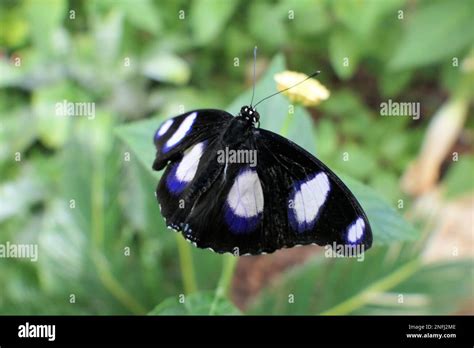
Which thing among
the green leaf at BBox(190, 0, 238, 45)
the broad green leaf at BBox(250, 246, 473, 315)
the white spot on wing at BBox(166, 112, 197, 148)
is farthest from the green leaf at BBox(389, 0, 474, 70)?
the white spot on wing at BBox(166, 112, 197, 148)

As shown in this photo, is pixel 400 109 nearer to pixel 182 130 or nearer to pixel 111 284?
pixel 111 284

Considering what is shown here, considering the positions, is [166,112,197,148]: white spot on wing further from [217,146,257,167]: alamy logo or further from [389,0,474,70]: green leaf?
[389,0,474,70]: green leaf

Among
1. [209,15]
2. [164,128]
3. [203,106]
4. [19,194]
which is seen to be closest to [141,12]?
[209,15]

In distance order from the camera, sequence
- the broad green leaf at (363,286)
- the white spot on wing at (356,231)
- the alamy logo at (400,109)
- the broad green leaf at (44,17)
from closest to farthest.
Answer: the white spot on wing at (356,231) → the broad green leaf at (363,286) → the broad green leaf at (44,17) → the alamy logo at (400,109)

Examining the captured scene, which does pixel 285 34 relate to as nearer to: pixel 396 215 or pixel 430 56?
pixel 430 56

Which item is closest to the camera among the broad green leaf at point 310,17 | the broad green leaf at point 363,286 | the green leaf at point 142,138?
the green leaf at point 142,138

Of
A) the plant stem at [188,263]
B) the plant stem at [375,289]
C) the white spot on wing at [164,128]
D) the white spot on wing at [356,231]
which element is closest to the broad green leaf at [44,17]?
the plant stem at [188,263]
